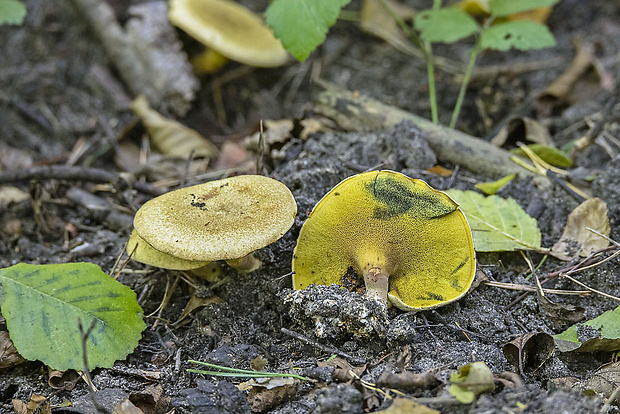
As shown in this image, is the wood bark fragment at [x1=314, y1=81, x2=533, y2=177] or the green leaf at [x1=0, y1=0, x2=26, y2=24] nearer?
the wood bark fragment at [x1=314, y1=81, x2=533, y2=177]

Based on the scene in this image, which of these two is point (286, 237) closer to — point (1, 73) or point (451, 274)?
point (451, 274)

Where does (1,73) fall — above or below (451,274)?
below

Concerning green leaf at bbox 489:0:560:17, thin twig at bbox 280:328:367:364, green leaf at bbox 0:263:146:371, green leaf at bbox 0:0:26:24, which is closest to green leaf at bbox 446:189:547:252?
thin twig at bbox 280:328:367:364

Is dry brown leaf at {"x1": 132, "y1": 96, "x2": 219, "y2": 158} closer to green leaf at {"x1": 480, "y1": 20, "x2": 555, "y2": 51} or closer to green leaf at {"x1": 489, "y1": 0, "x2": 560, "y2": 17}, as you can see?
green leaf at {"x1": 480, "y1": 20, "x2": 555, "y2": 51}

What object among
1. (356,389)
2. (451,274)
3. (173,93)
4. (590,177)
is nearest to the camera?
(356,389)

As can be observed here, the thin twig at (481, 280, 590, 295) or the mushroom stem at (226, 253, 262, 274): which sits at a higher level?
the thin twig at (481, 280, 590, 295)

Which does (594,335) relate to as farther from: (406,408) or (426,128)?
(426,128)

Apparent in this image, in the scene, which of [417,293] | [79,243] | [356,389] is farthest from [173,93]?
[356,389]
